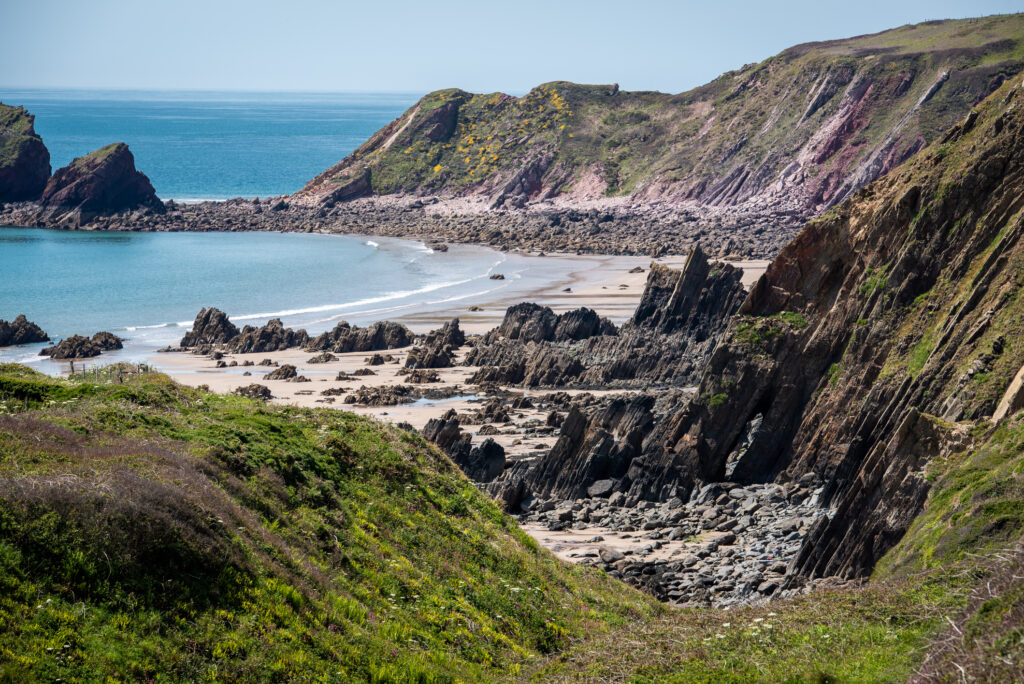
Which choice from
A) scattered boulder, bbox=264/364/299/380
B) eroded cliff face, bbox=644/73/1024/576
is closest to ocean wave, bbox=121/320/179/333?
scattered boulder, bbox=264/364/299/380

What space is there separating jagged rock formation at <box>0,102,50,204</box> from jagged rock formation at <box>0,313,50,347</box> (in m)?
80.9

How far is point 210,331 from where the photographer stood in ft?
207

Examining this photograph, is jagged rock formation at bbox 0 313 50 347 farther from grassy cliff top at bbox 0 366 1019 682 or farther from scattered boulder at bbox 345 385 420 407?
grassy cliff top at bbox 0 366 1019 682

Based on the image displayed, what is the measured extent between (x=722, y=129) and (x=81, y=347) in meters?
97.1

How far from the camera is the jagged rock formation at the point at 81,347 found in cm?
5869

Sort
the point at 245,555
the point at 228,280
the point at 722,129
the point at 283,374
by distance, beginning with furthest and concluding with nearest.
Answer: the point at 722,129 → the point at 228,280 → the point at 283,374 → the point at 245,555

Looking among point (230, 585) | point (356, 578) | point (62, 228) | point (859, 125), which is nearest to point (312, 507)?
point (356, 578)

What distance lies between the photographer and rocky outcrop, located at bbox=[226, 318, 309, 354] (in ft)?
197

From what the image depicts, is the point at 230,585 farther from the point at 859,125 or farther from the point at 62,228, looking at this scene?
the point at 62,228

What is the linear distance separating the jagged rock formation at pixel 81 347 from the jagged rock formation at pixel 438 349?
19660mm

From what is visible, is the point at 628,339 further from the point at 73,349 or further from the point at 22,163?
the point at 22,163

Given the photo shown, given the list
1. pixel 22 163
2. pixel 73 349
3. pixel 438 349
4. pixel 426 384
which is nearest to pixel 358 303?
pixel 73 349

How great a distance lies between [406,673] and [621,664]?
2971 mm

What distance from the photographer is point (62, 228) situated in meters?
129
